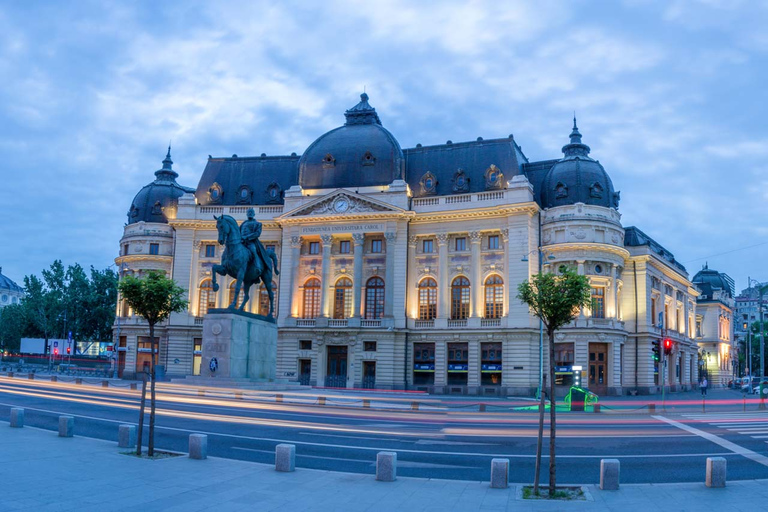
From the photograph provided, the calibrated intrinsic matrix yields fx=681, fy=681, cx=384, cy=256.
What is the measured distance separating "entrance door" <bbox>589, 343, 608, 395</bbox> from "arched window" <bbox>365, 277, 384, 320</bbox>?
801 inches

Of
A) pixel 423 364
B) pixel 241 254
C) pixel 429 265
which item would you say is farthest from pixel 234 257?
pixel 423 364

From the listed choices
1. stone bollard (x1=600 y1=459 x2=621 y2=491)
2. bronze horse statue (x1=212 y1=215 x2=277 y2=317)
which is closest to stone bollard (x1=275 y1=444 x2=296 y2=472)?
stone bollard (x1=600 y1=459 x2=621 y2=491)

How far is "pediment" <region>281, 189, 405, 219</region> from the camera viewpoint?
66.0m

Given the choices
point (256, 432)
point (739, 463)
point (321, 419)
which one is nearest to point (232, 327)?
point (321, 419)

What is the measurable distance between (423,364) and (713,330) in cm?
6411

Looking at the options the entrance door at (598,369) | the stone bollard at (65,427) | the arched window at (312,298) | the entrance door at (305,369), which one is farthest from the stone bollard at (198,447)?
the entrance door at (598,369)

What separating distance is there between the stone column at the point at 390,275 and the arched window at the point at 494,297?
903cm

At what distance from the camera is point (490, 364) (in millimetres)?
63375

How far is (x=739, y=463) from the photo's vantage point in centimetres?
1964

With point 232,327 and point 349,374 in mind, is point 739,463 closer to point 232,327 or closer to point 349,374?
point 232,327

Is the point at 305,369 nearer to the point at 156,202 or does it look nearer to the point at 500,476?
the point at 156,202

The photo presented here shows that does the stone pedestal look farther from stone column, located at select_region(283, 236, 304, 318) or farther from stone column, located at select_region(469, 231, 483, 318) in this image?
stone column, located at select_region(469, 231, 483, 318)

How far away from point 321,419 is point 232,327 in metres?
13.0

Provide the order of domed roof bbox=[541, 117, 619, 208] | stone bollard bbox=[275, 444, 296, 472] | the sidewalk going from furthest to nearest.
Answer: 1. domed roof bbox=[541, 117, 619, 208]
2. stone bollard bbox=[275, 444, 296, 472]
3. the sidewalk
